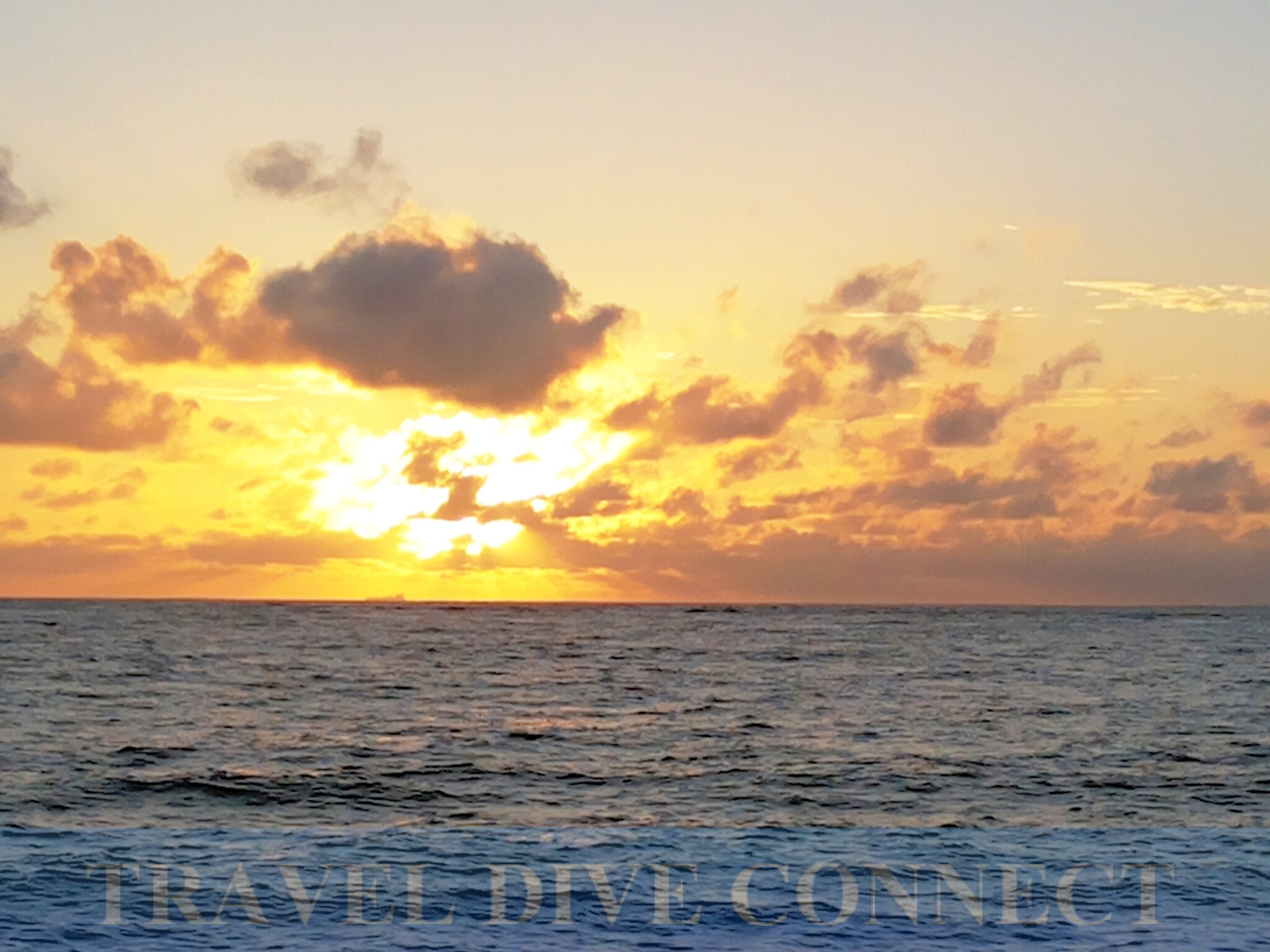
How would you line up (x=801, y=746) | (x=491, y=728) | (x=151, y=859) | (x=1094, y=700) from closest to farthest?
(x=151, y=859) < (x=801, y=746) < (x=491, y=728) < (x=1094, y=700)

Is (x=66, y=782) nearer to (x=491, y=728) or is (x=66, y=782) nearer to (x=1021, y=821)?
(x=491, y=728)

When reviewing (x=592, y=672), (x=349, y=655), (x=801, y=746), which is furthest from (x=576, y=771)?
(x=349, y=655)

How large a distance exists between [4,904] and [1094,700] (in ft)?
192

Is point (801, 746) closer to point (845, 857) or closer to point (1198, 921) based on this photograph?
point (845, 857)

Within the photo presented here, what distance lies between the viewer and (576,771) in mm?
38938

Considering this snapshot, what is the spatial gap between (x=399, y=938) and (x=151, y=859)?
24.3 ft

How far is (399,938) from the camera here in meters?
17.1

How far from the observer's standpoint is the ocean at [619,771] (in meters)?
21.3

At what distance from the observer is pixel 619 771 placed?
39.1 metres

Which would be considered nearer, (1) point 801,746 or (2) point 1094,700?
(1) point 801,746

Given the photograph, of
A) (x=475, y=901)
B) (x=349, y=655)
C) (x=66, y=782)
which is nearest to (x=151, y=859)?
(x=475, y=901)

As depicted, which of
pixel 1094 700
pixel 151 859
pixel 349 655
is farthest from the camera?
pixel 349 655

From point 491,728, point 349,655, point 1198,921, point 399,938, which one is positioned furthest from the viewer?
point 349,655

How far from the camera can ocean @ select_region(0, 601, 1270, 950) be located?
70.0 feet
